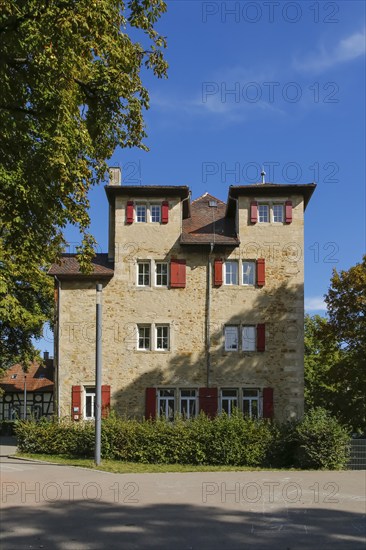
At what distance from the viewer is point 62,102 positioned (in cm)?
1081

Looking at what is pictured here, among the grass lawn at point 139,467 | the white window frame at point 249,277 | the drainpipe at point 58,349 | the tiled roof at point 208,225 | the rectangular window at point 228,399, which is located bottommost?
the grass lawn at point 139,467

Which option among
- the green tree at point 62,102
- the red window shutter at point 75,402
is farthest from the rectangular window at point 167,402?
the green tree at point 62,102

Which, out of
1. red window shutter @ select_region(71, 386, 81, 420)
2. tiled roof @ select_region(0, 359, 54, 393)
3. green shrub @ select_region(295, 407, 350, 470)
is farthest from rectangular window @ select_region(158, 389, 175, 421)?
tiled roof @ select_region(0, 359, 54, 393)

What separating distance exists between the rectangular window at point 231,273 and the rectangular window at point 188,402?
16.7ft

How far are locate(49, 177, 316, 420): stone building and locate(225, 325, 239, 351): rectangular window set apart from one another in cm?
5

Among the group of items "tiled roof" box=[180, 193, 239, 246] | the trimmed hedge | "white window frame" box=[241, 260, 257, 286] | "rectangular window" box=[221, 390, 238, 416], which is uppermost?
"tiled roof" box=[180, 193, 239, 246]

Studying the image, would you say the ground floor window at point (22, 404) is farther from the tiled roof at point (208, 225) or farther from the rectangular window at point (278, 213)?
the rectangular window at point (278, 213)

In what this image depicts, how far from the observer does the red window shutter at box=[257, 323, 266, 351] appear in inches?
1133

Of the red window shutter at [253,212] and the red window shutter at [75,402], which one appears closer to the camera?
the red window shutter at [75,402]

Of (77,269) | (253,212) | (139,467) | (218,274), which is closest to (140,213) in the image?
(77,269)

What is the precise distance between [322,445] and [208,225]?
45.4 feet

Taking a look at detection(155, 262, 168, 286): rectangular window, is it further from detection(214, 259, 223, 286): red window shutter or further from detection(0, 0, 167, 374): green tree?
detection(0, 0, 167, 374): green tree

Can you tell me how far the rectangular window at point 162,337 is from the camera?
29234 mm

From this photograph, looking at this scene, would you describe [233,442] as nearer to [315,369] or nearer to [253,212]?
[253,212]
